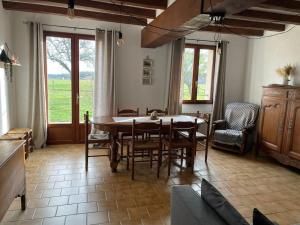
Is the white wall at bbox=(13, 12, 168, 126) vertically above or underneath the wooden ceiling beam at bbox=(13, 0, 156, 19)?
underneath

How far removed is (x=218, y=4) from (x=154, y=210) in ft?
7.18

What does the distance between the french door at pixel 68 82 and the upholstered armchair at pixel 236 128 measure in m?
2.72

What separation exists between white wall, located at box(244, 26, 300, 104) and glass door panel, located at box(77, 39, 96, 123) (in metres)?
3.53

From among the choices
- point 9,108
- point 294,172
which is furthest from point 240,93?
point 9,108

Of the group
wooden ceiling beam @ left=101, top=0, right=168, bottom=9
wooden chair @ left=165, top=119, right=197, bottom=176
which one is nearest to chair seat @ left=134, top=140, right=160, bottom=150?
wooden chair @ left=165, top=119, right=197, bottom=176

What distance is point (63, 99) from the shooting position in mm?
4773

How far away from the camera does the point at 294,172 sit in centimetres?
386

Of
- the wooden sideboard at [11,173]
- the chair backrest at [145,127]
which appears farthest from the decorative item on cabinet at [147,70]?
the wooden sideboard at [11,173]

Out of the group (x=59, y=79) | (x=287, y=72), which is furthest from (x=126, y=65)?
(x=287, y=72)

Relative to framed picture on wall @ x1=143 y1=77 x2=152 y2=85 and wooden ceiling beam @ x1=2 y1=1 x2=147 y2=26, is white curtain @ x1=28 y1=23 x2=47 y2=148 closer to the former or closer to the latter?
wooden ceiling beam @ x1=2 y1=1 x2=147 y2=26

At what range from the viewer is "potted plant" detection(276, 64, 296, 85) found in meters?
4.29

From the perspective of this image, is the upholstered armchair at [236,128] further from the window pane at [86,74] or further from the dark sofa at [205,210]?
the dark sofa at [205,210]

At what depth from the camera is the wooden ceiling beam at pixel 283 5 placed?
8.69ft

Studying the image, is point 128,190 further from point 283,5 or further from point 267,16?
point 267,16
